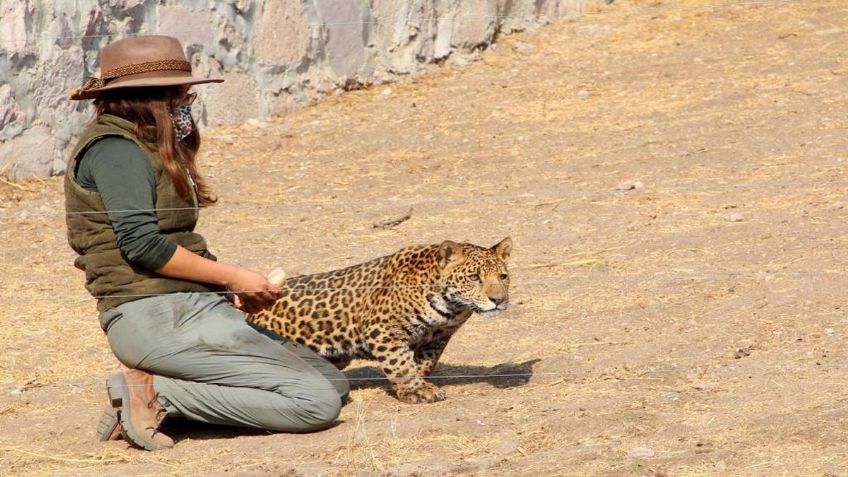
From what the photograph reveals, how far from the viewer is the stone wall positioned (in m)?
10.4

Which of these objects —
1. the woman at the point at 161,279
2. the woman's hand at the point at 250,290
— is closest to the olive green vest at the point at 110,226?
the woman at the point at 161,279

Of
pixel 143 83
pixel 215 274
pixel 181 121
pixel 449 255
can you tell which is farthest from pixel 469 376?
pixel 143 83

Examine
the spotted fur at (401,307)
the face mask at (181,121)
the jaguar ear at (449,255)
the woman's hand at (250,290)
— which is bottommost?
the spotted fur at (401,307)

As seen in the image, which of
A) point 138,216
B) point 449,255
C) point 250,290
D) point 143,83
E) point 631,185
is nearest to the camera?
point 138,216

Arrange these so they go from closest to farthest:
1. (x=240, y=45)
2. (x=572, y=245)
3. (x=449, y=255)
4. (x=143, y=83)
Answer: (x=143, y=83) < (x=449, y=255) < (x=572, y=245) < (x=240, y=45)

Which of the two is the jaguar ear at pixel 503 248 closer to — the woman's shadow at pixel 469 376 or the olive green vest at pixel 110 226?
the woman's shadow at pixel 469 376

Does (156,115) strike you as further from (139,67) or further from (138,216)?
(138,216)

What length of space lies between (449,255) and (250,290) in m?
1.21

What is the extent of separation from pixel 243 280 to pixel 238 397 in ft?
1.62

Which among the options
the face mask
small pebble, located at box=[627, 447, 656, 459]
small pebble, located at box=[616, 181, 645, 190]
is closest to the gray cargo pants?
the face mask

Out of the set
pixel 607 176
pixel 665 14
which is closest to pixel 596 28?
pixel 665 14

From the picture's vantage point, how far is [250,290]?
568cm

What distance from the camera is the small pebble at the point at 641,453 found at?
16.7 feet

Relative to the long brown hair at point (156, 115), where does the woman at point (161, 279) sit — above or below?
below
